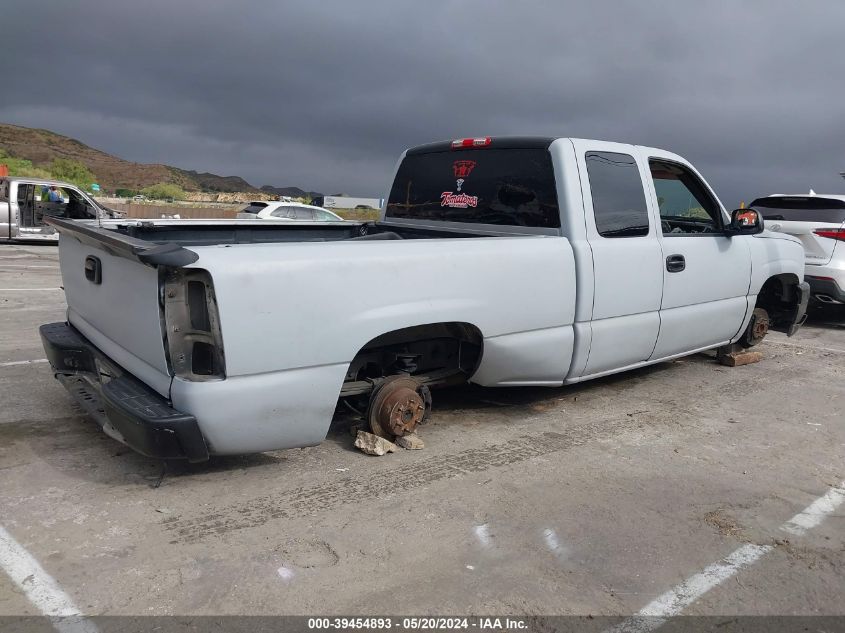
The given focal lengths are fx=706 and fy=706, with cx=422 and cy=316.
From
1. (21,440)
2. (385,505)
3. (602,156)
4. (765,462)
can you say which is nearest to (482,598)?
(385,505)

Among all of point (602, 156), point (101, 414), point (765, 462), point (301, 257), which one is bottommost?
point (765, 462)

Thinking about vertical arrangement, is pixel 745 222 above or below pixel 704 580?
above

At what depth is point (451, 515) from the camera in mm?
3514

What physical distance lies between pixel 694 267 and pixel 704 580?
3.20 meters

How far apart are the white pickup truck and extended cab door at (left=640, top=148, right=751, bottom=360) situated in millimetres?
18

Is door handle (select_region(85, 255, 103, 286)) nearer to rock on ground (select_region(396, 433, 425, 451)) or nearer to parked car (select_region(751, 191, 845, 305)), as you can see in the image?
rock on ground (select_region(396, 433, 425, 451))

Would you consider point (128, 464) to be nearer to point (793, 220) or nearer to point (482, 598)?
point (482, 598)

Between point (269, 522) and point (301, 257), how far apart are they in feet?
4.23

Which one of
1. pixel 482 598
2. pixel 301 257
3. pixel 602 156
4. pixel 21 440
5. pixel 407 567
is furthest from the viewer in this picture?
pixel 602 156

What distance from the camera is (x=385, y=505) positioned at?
3584 mm

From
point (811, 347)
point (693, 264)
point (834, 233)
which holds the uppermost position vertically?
point (834, 233)

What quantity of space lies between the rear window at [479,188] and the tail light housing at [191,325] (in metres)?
2.48

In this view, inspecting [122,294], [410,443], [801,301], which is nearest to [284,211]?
[801,301]

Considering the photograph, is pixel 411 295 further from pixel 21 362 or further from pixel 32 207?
pixel 32 207
